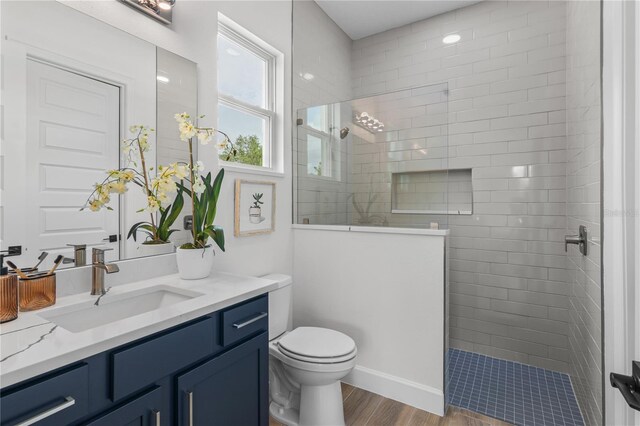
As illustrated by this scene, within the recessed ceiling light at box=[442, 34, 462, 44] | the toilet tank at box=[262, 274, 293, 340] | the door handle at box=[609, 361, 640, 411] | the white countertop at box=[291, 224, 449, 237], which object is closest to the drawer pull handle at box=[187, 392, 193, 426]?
the toilet tank at box=[262, 274, 293, 340]

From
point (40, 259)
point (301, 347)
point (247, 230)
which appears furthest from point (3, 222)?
point (301, 347)

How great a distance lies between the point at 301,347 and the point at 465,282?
178cm

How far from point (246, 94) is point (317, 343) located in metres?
1.74

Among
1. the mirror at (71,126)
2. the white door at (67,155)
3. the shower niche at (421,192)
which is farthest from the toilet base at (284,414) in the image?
the shower niche at (421,192)

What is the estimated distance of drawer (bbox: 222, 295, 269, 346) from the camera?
1.27 meters

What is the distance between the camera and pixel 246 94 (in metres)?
2.31

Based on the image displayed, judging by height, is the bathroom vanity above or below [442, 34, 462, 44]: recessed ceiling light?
below

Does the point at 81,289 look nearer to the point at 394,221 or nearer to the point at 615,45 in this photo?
the point at 394,221

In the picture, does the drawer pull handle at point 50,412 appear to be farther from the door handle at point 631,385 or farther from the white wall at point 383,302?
the white wall at point 383,302

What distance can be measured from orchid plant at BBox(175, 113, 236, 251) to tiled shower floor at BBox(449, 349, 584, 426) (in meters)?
1.87

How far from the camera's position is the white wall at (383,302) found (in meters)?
2.03

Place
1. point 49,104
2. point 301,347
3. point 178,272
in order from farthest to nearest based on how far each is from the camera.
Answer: point 301,347, point 178,272, point 49,104

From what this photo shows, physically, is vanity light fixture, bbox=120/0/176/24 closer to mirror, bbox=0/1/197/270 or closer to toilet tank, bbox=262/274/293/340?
mirror, bbox=0/1/197/270

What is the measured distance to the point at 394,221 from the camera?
86.7 inches
